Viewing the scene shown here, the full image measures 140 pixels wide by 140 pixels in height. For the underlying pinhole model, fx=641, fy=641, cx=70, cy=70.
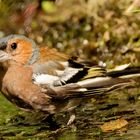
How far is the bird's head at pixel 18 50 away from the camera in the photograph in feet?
19.7

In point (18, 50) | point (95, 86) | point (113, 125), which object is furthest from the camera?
point (18, 50)

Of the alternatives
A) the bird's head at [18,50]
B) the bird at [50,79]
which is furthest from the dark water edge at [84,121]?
the bird's head at [18,50]

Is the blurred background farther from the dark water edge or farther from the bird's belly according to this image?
the bird's belly

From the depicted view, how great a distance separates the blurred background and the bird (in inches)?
7.3

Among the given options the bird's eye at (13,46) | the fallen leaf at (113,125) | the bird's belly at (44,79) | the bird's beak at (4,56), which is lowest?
the fallen leaf at (113,125)

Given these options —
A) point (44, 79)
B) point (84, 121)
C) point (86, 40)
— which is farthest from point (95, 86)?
point (86, 40)

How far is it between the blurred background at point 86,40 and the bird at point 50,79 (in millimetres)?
186

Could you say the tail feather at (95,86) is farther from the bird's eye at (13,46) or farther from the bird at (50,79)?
the bird's eye at (13,46)

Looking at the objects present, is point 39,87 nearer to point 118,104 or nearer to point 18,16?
point 118,104

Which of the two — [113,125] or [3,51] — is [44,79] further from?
[113,125]

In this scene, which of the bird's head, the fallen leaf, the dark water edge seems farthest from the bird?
the fallen leaf

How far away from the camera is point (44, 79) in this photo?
5.95 metres

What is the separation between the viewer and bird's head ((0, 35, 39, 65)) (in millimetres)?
6000

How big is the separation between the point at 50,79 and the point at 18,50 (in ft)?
1.47
